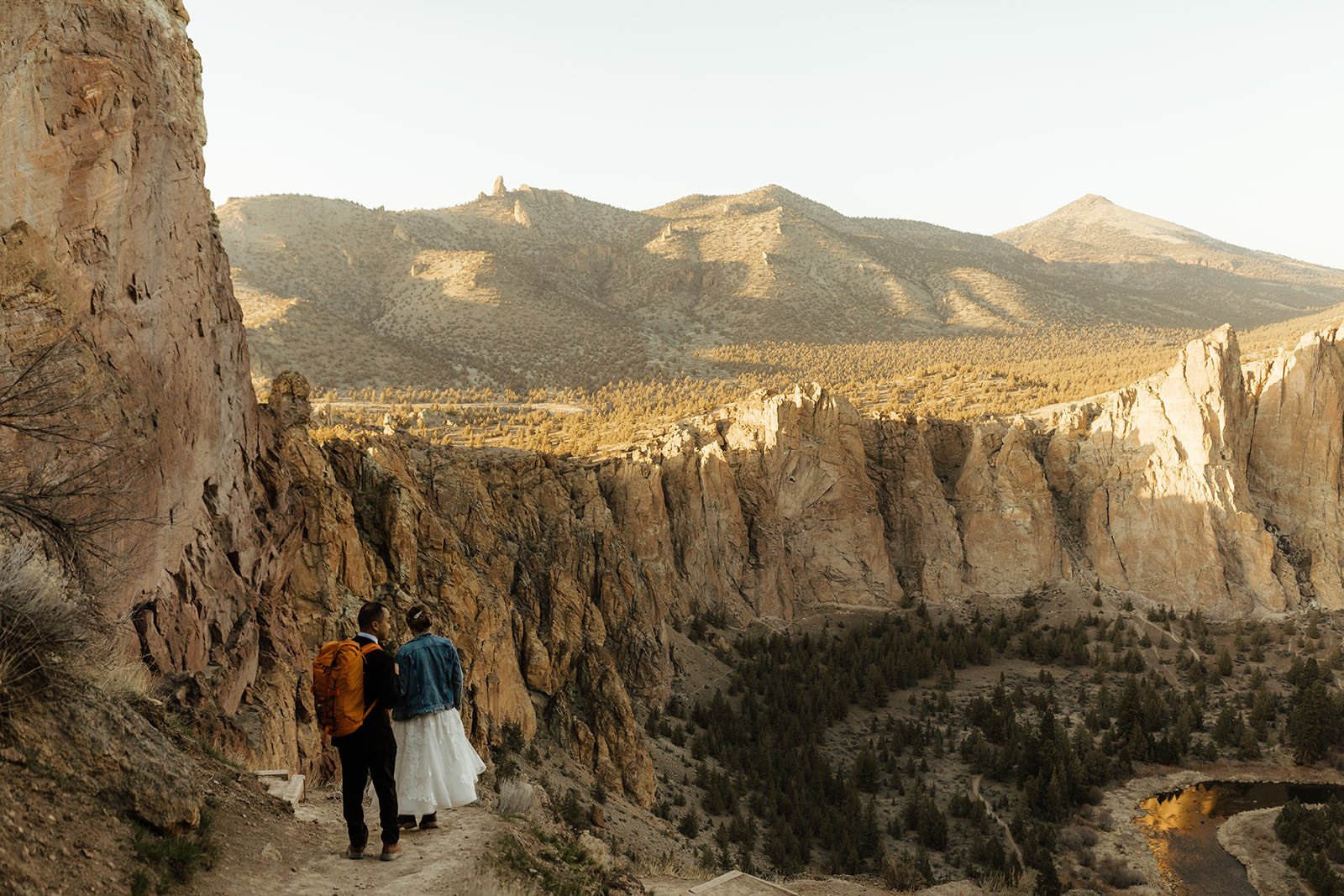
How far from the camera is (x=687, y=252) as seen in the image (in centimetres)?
9638

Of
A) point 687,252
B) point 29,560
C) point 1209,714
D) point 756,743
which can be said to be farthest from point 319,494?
point 687,252

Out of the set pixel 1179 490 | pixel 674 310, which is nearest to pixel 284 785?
pixel 1179 490

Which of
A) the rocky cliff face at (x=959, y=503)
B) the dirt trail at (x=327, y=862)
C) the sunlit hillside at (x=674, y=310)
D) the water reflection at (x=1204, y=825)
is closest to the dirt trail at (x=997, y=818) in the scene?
the water reflection at (x=1204, y=825)

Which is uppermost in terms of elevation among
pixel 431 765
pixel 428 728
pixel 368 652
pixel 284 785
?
pixel 368 652

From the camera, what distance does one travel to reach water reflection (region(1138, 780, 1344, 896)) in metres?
21.8

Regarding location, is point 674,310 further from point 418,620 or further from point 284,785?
point 418,620

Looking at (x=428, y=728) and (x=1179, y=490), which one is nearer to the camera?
(x=428, y=728)

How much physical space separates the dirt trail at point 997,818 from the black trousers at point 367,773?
60.5 feet

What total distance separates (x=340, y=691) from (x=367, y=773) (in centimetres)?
83

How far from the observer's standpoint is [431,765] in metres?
7.30

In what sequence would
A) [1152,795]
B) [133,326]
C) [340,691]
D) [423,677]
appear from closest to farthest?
[340,691], [423,677], [133,326], [1152,795]

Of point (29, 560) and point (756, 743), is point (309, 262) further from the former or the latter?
point (29, 560)

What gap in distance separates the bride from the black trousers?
9.8 inches

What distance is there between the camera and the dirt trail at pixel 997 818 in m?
21.9
